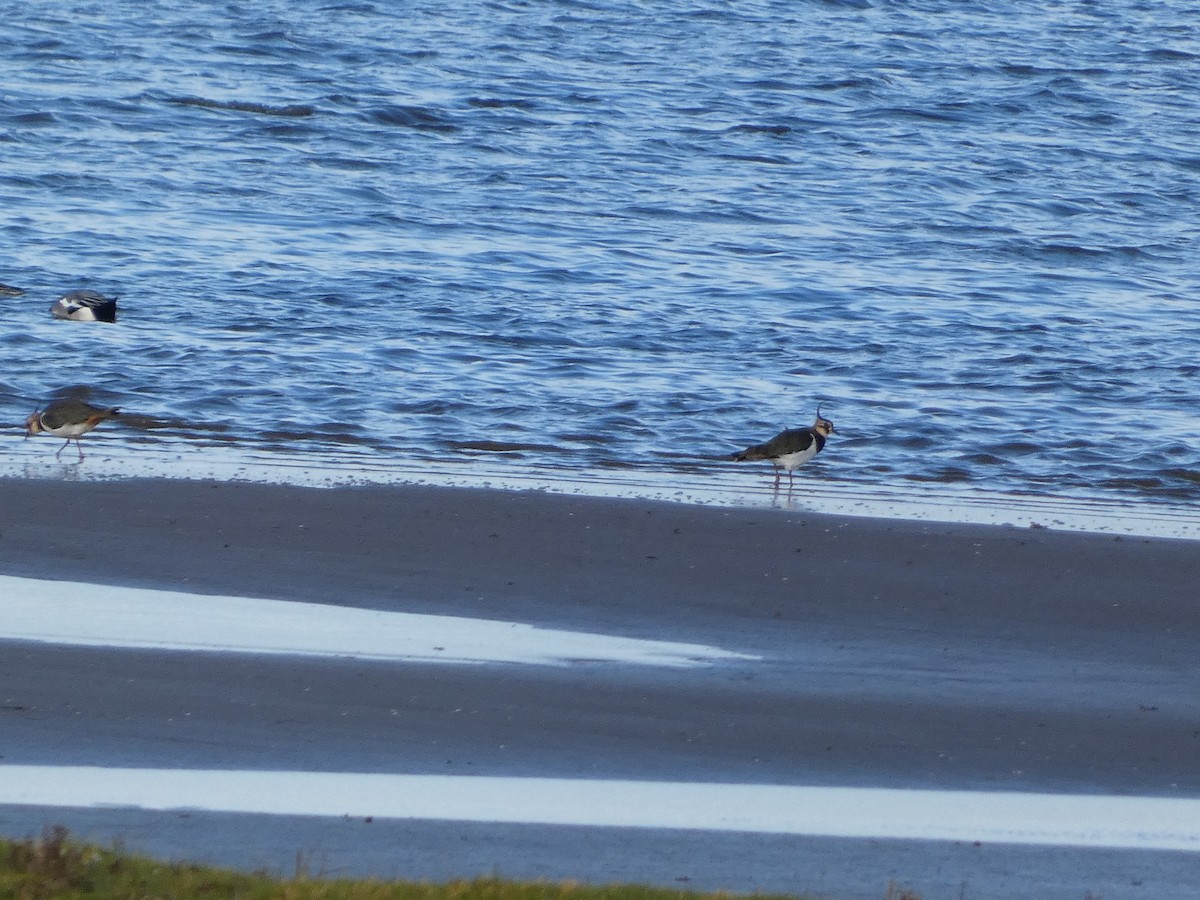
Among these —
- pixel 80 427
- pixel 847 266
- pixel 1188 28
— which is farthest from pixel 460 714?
pixel 1188 28

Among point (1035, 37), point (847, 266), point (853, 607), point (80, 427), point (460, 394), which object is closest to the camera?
point (853, 607)

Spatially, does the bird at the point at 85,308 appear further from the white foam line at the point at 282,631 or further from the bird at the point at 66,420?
the white foam line at the point at 282,631

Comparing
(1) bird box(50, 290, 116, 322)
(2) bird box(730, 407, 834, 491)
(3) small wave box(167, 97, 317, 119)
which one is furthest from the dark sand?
(3) small wave box(167, 97, 317, 119)

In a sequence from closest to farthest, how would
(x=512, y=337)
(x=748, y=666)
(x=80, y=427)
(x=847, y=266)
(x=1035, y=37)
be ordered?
(x=748, y=666), (x=80, y=427), (x=512, y=337), (x=847, y=266), (x=1035, y=37)

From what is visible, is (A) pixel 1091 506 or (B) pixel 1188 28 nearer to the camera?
(A) pixel 1091 506

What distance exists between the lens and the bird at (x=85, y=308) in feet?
49.2

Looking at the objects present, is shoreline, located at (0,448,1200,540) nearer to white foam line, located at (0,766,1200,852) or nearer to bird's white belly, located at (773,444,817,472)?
bird's white belly, located at (773,444,817,472)

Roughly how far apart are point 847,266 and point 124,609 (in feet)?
44.1

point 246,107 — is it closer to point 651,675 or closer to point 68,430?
point 68,430

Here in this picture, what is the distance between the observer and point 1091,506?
415 inches

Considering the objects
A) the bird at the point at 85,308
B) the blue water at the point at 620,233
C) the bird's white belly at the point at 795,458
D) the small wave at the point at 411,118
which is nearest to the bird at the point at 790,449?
the bird's white belly at the point at 795,458

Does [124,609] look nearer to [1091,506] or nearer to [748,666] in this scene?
[748,666]

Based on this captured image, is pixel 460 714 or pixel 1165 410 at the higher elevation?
pixel 460 714

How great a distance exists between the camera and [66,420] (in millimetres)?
10422
